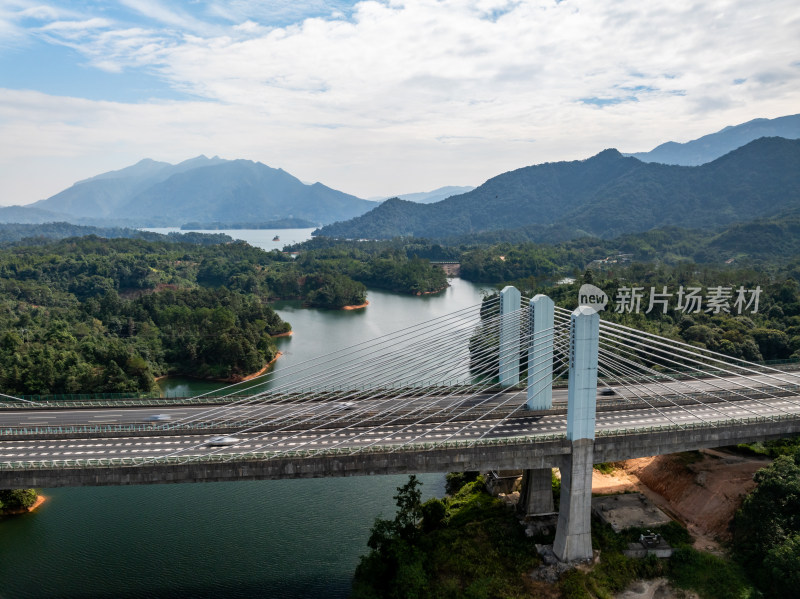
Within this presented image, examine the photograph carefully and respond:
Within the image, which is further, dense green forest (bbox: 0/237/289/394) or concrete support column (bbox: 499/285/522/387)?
dense green forest (bbox: 0/237/289/394)

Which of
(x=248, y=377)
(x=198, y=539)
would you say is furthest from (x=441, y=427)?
(x=248, y=377)

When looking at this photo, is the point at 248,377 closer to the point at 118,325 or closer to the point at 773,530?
the point at 118,325

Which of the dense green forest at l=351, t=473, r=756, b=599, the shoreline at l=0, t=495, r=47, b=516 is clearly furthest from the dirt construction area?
the shoreline at l=0, t=495, r=47, b=516

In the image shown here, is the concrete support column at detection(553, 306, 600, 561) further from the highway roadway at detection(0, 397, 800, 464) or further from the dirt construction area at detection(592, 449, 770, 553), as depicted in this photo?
the dirt construction area at detection(592, 449, 770, 553)

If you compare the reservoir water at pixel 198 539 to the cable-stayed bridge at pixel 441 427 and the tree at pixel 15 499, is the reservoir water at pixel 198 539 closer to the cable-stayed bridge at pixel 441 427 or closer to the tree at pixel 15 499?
the tree at pixel 15 499

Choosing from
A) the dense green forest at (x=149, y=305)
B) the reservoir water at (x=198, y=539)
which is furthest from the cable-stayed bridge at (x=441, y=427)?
the dense green forest at (x=149, y=305)
